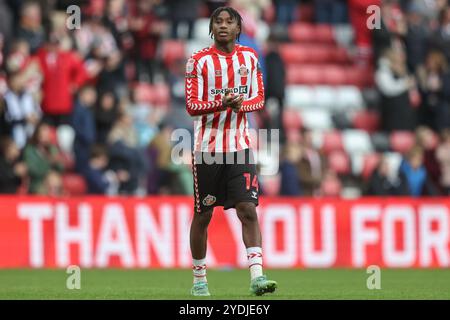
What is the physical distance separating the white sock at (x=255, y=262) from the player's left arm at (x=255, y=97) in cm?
124

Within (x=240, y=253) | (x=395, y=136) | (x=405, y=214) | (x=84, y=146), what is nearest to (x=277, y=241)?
(x=240, y=253)

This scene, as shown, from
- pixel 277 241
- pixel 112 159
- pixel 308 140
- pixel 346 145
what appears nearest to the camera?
pixel 277 241

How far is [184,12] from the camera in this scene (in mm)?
24234

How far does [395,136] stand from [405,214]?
4652mm

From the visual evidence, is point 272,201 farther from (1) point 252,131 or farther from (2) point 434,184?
(2) point 434,184

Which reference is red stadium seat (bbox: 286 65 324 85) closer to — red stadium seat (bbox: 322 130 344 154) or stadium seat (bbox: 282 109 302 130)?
stadium seat (bbox: 282 109 302 130)

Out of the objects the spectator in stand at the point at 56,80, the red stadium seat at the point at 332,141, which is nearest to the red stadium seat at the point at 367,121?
the red stadium seat at the point at 332,141

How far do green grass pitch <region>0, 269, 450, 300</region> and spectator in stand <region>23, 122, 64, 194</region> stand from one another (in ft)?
6.99

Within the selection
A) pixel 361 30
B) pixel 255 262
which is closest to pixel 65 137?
pixel 361 30

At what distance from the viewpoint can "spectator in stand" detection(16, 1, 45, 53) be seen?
70.7 ft

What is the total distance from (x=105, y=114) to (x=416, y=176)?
507 cm

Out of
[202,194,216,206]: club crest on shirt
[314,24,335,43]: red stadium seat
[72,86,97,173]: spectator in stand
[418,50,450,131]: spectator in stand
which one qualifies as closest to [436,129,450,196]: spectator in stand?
[418,50,450,131]: spectator in stand

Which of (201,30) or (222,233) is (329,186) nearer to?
(222,233)

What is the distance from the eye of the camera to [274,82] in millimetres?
22656
